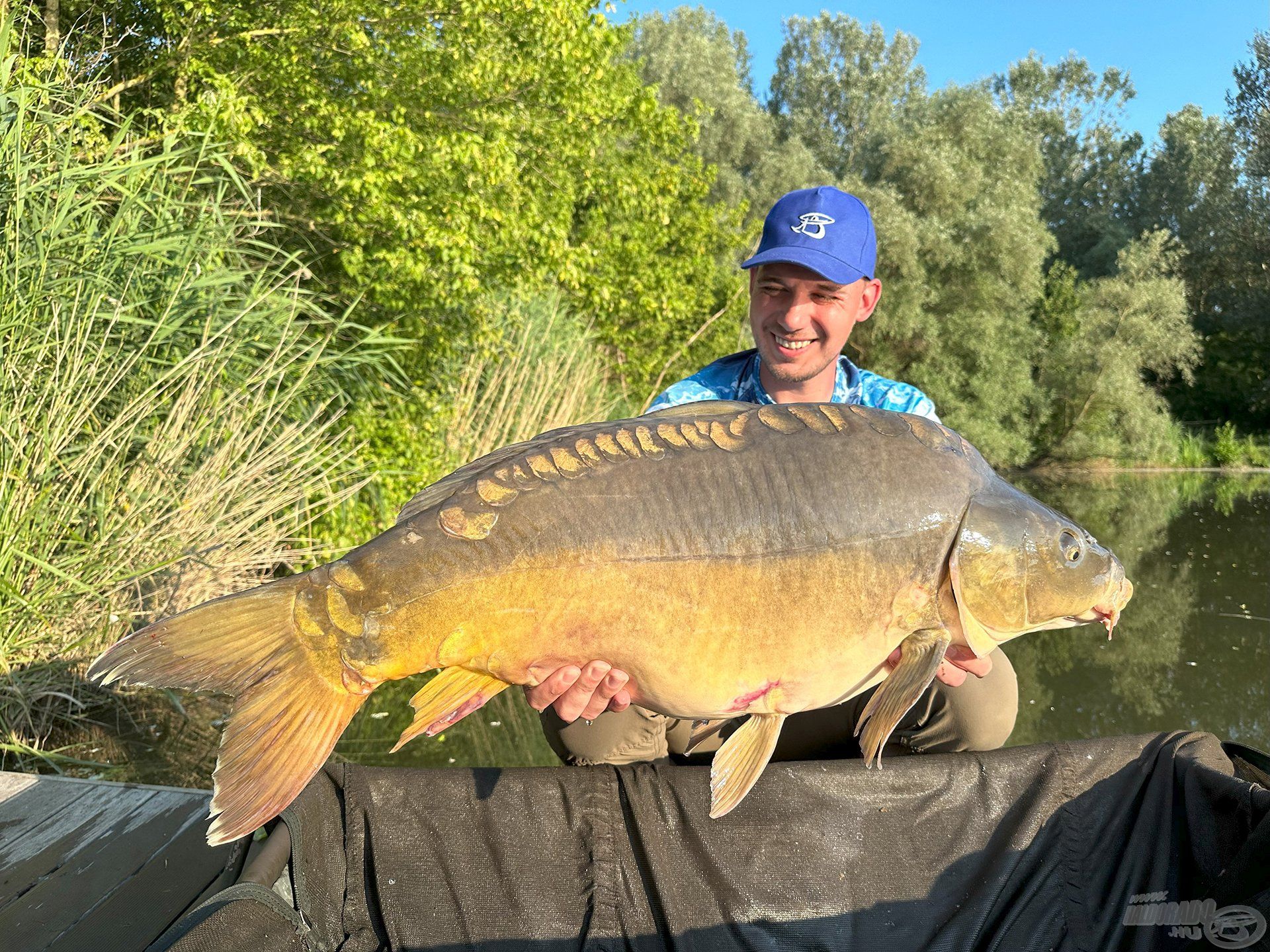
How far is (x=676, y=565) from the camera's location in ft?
4.62

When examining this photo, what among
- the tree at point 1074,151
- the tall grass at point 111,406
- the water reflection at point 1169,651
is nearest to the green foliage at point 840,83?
the tree at point 1074,151

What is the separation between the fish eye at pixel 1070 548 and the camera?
60.4 inches

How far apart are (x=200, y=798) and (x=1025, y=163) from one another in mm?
17797

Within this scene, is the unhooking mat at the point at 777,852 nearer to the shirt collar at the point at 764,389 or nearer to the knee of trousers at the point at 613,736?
the knee of trousers at the point at 613,736

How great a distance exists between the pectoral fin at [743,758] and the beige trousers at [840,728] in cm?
58

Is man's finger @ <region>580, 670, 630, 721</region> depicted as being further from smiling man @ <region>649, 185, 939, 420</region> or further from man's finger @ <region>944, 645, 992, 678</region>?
smiling man @ <region>649, 185, 939, 420</region>

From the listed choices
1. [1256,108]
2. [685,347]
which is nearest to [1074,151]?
[1256,108]

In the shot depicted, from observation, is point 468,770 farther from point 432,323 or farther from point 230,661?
point 432,323

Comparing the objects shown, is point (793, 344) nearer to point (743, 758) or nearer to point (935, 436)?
point (935, 436)

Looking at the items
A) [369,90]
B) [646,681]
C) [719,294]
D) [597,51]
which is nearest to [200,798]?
[646,681]

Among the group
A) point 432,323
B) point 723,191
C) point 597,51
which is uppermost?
point 723,191

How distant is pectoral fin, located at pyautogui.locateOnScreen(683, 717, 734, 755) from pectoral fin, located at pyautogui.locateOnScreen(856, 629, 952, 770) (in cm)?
68

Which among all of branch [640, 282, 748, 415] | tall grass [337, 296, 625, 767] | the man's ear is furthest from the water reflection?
branch [640, 282, 748, 415]

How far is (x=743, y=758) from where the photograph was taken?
4.83 ft
